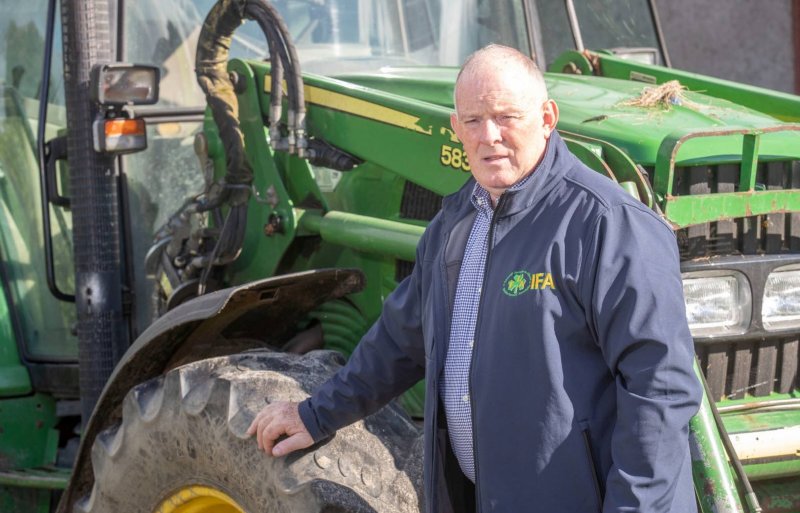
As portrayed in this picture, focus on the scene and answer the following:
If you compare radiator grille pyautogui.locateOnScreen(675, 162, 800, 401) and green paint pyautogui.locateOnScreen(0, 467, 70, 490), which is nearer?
radiator grille pyautogui.locateOnScreen(675, 162, 800, 401)

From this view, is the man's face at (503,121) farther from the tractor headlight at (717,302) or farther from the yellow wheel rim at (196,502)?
the yellow wheel rim at (196,502)

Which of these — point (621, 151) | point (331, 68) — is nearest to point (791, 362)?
point (621, 151)

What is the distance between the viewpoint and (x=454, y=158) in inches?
145

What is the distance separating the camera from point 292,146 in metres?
4.05

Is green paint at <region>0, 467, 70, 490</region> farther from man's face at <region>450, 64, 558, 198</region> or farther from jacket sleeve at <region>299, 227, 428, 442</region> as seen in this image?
man's face at <region>450, 64, 558, 198</region>

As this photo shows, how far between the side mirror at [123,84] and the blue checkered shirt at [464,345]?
1.86 metres

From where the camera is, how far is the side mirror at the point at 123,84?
420cm

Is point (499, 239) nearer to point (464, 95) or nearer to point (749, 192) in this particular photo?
point (464, 95)

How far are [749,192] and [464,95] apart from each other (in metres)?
1.16

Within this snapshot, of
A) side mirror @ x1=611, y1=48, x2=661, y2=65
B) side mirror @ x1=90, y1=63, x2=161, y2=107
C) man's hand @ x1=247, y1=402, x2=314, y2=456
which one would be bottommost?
man's hand @ x1=247, y1=402, x2=314, y2=456

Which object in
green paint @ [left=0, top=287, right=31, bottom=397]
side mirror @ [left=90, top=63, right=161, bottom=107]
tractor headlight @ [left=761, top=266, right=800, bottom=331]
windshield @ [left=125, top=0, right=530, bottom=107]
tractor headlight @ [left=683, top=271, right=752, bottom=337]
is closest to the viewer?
tractor headlight @ [left=683, top=271, right=752, bottom=337]

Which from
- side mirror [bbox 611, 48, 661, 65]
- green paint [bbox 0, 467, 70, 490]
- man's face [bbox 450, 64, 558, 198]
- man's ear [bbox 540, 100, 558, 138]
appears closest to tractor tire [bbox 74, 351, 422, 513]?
green paint [bbox 0, 467, 70, 490]

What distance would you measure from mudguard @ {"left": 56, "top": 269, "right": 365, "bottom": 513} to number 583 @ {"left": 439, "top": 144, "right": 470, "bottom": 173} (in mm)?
441

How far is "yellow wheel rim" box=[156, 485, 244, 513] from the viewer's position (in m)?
3.53
